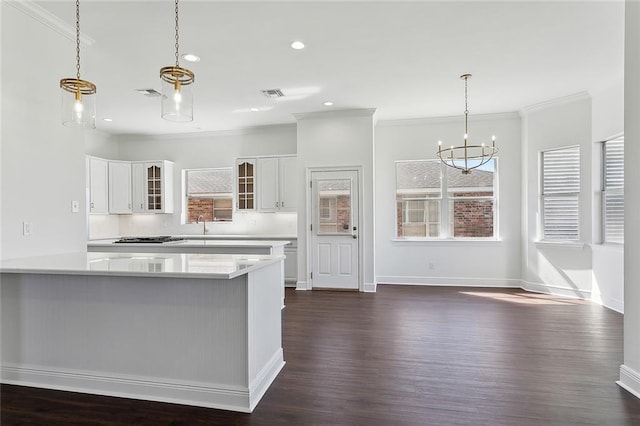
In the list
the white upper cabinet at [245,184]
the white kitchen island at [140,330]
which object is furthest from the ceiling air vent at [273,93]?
the white kitchen island at [140,330]

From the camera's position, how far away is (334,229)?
19.4 ft

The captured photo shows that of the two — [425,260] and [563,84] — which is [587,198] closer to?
[563,84]

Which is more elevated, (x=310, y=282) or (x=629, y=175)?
(x=629, y=175)

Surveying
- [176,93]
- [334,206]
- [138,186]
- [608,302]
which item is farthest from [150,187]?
[608,302]

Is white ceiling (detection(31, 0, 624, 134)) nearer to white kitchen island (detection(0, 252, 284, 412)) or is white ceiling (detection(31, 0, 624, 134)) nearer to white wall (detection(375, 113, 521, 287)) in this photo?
white wall (detection(375, 113, 521, 287))

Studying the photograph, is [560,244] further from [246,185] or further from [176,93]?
[176,93]

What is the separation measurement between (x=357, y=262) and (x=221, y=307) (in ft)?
12.3

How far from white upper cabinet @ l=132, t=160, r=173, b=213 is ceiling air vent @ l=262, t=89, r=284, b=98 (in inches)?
123

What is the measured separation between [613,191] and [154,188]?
7.54 m

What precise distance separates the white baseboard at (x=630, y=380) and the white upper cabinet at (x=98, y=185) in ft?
24.2

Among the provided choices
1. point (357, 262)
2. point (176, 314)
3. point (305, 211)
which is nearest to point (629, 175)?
point (176, 314)

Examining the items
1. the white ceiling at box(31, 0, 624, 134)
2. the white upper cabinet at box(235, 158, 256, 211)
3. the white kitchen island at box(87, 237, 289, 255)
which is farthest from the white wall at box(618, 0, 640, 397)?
the white upper cabinet at box(235, 158, 256, 211)

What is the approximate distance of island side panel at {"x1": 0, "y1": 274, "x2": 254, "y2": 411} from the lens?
2320mm

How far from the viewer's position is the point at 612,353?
3.15 metres
